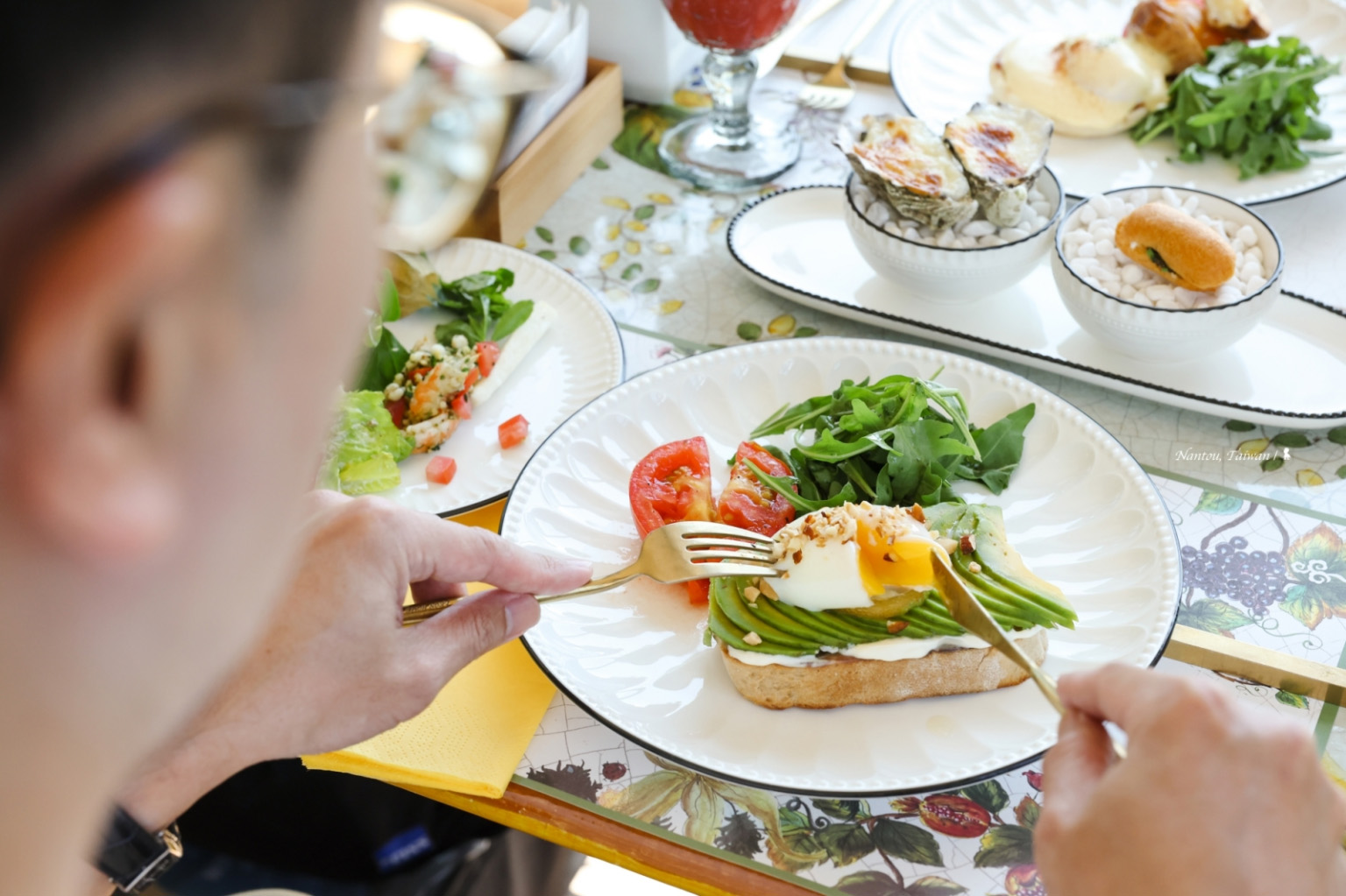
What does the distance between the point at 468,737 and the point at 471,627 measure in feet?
0.57

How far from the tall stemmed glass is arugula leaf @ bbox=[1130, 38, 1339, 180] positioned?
79 cm


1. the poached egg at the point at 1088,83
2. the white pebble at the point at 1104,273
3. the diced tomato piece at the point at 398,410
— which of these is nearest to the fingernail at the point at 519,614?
the diced tomato piece at the point at 398,410

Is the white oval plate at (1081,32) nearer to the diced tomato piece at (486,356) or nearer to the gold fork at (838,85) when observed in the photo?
the gold fork at (838,85)

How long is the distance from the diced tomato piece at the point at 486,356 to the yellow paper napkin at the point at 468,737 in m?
0.57

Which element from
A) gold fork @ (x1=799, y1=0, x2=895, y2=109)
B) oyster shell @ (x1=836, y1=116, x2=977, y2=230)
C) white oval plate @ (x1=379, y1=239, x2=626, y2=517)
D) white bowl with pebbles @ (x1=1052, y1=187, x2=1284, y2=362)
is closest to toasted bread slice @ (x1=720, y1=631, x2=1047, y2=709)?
white oval plate @ (x1=379, y1=239, x2=626, y2=517)

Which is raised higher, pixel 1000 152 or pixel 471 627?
pixel 1000 152

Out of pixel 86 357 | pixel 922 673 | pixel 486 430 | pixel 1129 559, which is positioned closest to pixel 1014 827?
pixel 922 673

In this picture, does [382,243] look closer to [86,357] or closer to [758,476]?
[86,357]

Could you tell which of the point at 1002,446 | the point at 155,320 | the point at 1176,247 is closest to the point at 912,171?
the point at 1176,247

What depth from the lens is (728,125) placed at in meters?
2.37

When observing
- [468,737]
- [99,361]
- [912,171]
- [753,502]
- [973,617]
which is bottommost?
[468,737]

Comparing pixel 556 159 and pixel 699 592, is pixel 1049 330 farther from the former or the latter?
pixel 556 159

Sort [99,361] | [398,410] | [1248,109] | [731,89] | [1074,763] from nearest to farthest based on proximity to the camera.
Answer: [99,361] < [1074,763] < [398,410] < [1248,109] < [731,89]

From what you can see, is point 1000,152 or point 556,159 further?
point 556,159
